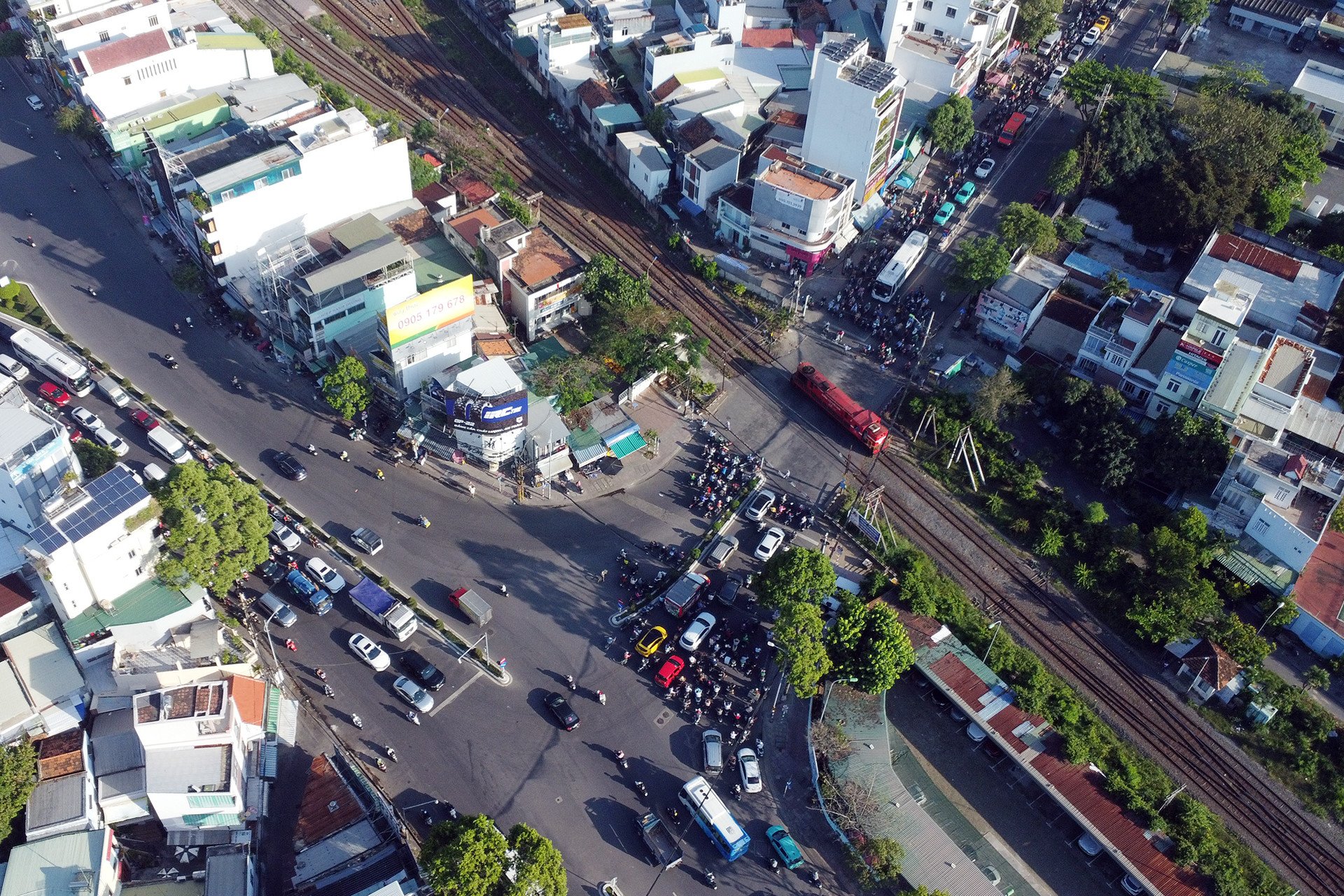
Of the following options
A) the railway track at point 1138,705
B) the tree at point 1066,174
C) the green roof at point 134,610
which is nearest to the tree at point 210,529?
the green roof at point 134,610

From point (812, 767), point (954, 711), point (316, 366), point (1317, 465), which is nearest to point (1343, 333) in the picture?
point (1317, 465)

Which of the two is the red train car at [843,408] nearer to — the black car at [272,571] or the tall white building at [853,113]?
the tall white building at [853,113]

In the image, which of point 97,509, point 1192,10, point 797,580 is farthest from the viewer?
point 1192,10

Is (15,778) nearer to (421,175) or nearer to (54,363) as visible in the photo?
(54,363)

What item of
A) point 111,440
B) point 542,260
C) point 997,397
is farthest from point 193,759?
→ point 997,397

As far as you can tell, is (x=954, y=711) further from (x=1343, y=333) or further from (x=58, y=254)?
(x=58, y=254)

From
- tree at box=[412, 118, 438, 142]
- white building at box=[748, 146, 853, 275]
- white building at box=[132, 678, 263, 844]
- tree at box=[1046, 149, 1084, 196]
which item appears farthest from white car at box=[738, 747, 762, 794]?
tree at box=[412, 118, 438, 142]
